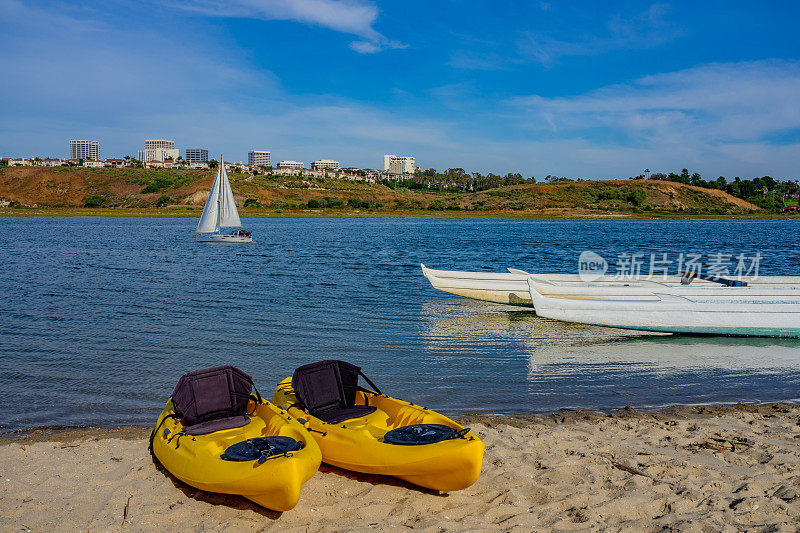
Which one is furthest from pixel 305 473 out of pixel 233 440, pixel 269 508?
pixel 233 440

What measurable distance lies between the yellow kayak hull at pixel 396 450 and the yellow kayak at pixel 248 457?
38 centimetres

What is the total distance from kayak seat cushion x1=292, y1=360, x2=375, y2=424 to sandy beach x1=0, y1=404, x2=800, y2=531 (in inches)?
32.9

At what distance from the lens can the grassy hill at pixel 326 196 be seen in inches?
5182

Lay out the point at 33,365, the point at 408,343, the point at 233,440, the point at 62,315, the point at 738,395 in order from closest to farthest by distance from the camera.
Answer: the point at 233,440, the point at 738,395, the point at 33,365, the point at 408,343, the point at 62,315

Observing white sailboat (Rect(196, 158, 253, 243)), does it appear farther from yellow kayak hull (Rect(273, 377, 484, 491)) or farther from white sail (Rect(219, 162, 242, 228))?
yellow kayak hull (Rect(273, 377, 484, 491))

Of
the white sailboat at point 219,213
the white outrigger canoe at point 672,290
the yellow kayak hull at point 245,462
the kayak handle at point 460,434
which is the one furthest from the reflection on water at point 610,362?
the white sailboat at point 219,213

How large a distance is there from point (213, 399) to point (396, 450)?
8.71ft

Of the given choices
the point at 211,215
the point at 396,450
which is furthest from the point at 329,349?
the point at 211,215

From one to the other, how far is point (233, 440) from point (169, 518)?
1.11 meters

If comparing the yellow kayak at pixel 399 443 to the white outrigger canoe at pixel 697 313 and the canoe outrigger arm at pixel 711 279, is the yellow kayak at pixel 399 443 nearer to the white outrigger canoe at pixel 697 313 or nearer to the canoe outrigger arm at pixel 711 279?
the white outrigger canoe at pixel 697 313

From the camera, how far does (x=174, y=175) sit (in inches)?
6107

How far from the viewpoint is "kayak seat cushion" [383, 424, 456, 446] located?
250 inches

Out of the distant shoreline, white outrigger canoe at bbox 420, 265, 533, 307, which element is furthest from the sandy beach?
the distant shoreline

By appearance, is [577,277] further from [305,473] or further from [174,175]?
[174,175]
